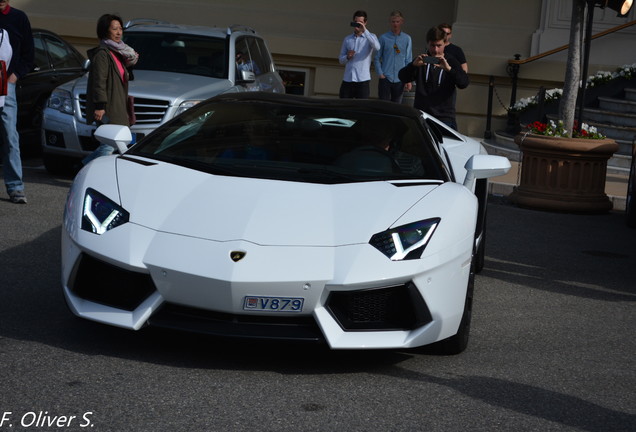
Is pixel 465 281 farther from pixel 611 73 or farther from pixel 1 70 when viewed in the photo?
pixel 611 73

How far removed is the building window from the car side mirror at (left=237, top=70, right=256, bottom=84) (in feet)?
29.4

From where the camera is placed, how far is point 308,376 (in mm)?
5086

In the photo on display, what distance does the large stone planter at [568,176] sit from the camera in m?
→ 12.4

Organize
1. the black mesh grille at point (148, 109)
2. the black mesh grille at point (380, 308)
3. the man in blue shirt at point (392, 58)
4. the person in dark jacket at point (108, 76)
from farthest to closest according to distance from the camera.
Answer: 1. the man in blue shirt at point (392, 58)
2. the black mesh grille at point (148, 109)
3. the person in dark jacket at point (108, 76)
4. the black mesh grille at point (380, 308)

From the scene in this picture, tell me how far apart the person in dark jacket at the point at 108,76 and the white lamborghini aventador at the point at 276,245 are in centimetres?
452

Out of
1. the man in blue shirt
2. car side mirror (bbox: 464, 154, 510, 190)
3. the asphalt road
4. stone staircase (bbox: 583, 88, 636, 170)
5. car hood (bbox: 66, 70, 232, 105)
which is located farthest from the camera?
the man in blue shirt

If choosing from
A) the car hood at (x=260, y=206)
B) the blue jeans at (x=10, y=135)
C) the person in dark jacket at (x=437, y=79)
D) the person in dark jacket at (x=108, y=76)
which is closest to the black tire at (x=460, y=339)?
the car hood at (x=260, y=206)

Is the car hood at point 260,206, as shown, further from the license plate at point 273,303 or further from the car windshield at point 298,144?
the license plate at point 273,303

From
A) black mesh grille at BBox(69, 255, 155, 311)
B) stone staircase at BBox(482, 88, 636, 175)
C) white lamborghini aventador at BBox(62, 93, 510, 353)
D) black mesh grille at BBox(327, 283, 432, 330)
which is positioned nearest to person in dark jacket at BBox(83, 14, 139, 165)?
white lamborghini aventador at BBox(62, 93, 510, 353)

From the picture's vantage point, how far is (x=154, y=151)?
6168 millimetres

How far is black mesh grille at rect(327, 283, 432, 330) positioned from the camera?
5.05 meters

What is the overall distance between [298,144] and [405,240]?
124cm

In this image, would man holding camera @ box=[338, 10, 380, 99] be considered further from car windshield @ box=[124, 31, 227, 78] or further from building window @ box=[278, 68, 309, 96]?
building window @ box=[278, 68, 309, 96]

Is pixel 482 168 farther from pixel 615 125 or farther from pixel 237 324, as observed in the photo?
pixel 615 125
